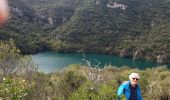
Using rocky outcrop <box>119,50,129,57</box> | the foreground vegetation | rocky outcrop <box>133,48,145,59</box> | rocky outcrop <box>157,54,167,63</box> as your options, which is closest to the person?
the foreground vegetation

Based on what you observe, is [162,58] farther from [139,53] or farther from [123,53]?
[123,53]

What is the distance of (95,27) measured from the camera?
540ft

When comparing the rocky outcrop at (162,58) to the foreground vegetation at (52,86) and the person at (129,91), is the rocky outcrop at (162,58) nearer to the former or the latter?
the foreground vegetation at (52,86)

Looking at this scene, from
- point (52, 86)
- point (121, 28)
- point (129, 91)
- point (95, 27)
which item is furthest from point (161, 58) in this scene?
point (129, 91)

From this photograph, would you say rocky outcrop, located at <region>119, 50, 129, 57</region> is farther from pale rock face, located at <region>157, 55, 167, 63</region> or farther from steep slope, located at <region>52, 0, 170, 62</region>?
pale rock face, located at <region>157, 55, 167, 63</region>

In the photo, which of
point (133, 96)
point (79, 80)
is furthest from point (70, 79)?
point (133, 96)

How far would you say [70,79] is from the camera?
3284 centimetres

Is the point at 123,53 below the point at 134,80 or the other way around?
below

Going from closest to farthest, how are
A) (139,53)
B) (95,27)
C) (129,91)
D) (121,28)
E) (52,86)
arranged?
(129,91)
(52,86)
(139,53)
(121,28)
(95,27)

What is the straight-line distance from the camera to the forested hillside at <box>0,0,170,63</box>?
13362 cm

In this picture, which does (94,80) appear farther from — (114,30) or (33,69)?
(114,30)

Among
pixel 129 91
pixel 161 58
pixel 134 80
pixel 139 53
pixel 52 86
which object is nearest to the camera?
pixel 134 80

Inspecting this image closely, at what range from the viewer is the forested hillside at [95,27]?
133625 mm

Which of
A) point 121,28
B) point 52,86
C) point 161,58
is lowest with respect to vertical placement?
point 161,58
